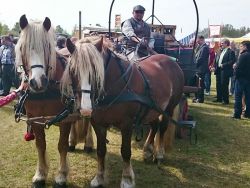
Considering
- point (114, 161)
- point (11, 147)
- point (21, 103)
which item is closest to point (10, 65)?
point (11, 147)

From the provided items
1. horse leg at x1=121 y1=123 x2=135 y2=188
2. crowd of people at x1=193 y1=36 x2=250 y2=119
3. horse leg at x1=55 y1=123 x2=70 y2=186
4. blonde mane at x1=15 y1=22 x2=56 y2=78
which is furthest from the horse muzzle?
crowd of people at x1=193 y1=36 x2=250 y2=119

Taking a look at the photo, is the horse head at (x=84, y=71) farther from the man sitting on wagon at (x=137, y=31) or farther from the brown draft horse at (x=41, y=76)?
the man sitting on wagon at (x=137, y=31)

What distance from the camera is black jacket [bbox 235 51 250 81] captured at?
8.52 metres

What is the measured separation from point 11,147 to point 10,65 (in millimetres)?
4726

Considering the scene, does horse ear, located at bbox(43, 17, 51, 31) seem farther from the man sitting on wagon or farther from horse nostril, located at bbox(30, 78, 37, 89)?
the man sitting on wagon

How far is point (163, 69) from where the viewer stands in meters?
5.02

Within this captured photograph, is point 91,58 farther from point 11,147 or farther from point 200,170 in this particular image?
point 11,147

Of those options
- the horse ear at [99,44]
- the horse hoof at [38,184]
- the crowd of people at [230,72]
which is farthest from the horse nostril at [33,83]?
the crowd of people at [230,72]

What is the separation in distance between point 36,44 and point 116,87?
3.18 ft

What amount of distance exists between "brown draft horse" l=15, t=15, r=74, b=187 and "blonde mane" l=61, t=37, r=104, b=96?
232 mm

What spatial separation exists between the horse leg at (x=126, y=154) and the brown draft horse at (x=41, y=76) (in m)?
0.69

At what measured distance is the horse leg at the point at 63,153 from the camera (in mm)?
4133

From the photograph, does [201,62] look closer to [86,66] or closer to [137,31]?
[137,31]

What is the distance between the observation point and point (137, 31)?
6203mm
